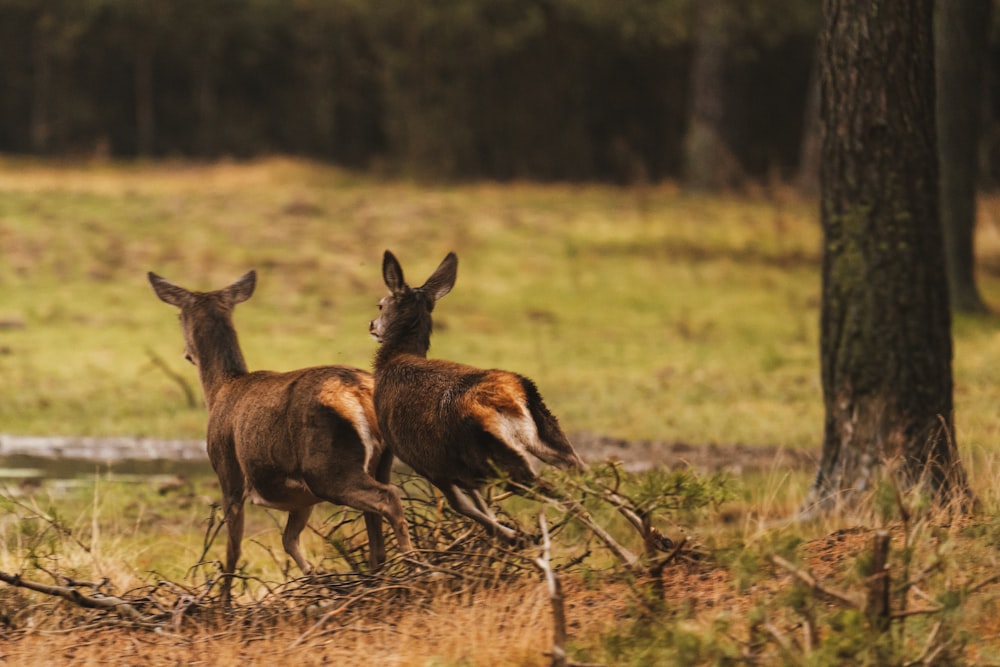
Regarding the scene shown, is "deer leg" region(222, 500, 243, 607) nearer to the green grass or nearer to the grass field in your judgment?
the grass field

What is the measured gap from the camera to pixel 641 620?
6105mm

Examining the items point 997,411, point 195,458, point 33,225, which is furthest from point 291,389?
point 33,225

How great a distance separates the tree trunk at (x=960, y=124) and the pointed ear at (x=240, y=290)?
12.0 metres

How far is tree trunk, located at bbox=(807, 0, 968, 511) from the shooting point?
9.79 meters

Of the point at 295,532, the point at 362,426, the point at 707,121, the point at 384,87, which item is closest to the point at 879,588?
the point at 362,426

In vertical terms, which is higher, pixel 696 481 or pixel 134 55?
pixel 134 55

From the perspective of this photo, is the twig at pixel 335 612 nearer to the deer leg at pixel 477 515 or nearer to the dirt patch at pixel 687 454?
the deer leg at pixel 477 515

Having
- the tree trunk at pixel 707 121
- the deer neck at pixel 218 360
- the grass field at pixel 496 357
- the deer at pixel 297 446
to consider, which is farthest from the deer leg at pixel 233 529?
the tree trunk at pixel 707 121

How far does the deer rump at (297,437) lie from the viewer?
704 cm

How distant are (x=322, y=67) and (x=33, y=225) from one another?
19.6 m

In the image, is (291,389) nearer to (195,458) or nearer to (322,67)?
(195,458)

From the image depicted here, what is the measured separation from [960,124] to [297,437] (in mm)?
14973

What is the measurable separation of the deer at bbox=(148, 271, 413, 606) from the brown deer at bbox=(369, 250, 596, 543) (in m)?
0.18

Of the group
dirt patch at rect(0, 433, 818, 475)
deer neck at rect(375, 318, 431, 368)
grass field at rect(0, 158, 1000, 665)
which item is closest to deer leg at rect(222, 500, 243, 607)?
grass field at rect(0, 158, 1000, 665)
